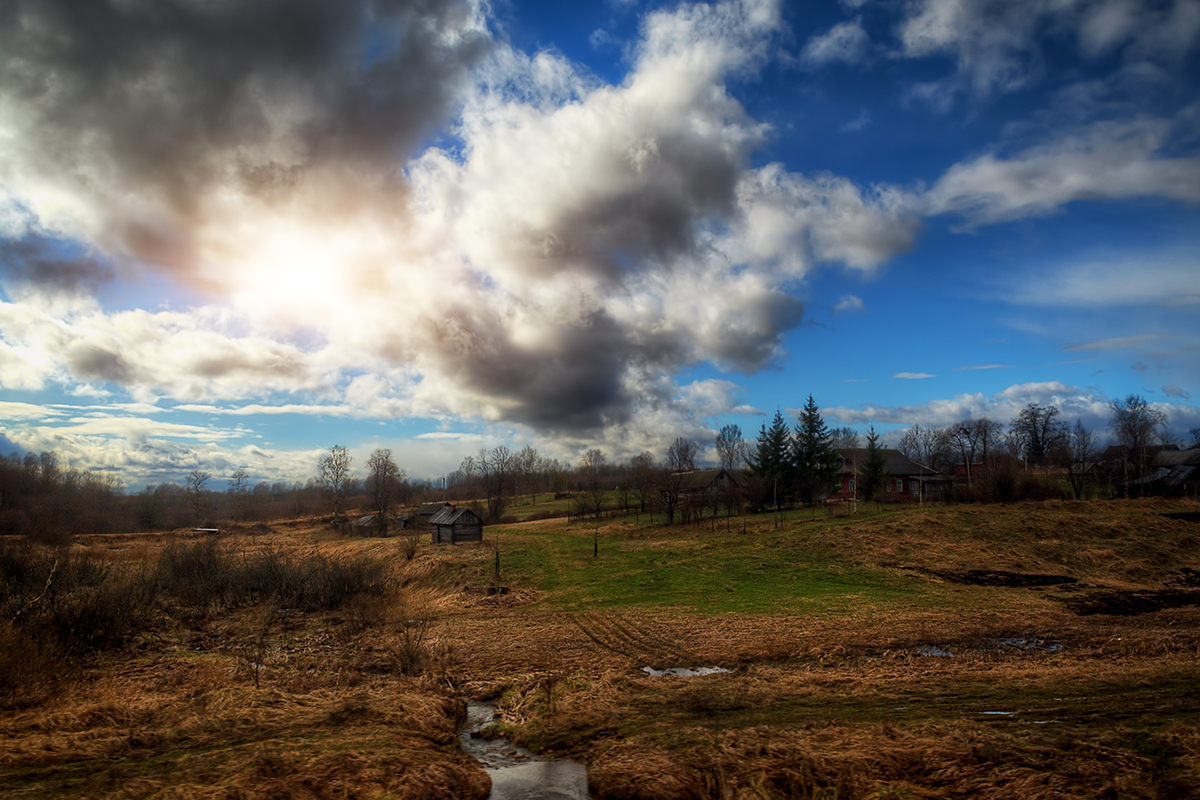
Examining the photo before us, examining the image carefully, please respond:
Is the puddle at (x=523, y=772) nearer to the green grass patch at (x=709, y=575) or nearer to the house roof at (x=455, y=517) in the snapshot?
the green grass patch at (x=709, y=575)

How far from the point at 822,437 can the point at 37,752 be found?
59202mm

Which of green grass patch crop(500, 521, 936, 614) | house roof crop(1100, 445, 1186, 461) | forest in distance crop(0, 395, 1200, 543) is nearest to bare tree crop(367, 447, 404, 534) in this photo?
forest in distance crop(0, 395, 1200, 543)

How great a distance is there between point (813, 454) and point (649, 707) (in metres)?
52.8

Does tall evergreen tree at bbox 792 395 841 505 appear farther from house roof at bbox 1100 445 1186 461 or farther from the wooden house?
house roof at bbox 1100 445 1186 461

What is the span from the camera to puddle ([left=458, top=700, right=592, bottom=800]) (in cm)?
686

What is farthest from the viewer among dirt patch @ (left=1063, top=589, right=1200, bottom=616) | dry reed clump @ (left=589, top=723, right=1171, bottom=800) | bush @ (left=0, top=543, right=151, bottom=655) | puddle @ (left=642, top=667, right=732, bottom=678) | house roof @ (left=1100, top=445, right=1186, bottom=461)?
house roof @ (left=1100, top=445, right=1186, bottom=461)

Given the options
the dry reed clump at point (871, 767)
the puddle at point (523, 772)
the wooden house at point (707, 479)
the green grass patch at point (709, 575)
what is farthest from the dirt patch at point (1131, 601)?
the wooden house at point (707, 479)

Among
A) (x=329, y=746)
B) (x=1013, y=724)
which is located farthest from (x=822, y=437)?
(x=329, y=746)

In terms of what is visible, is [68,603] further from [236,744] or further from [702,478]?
[702,478]

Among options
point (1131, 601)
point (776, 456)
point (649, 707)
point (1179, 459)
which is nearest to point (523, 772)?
point (649, 707)

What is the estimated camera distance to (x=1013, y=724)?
7.59 meters

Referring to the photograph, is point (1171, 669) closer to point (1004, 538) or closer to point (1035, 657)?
point (1035, 657)

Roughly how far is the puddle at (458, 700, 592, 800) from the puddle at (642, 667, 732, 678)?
13.7 ft

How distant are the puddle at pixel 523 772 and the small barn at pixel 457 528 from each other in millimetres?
33621
